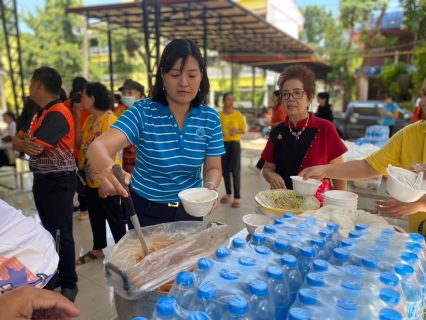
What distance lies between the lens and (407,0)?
566 inches

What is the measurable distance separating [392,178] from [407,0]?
56.4 ft

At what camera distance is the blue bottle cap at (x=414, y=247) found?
37.1 inches

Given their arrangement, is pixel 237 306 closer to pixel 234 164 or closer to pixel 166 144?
pixel 166 144

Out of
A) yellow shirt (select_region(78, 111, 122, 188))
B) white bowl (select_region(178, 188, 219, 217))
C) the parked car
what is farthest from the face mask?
the parked car

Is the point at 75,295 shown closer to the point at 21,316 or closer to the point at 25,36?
the point at 21,316

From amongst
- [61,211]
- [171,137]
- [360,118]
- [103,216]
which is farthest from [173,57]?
[360,118]

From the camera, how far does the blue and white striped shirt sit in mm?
1539

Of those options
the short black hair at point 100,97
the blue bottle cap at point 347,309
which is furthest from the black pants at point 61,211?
the blue bottle cap at point 347,309

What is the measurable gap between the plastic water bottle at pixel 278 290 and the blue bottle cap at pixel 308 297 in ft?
0.26

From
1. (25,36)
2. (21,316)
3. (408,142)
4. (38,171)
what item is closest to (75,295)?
(38,171)

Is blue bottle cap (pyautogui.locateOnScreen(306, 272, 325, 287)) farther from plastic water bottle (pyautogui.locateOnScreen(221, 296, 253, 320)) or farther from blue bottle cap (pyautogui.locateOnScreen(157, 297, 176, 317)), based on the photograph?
blue bottle cap (pyautogui.locateOnScreen(157, 297, 176, 317))

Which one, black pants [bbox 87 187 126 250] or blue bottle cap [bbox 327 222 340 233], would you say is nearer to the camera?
blue bottle cap [bbox 327 222 340 233]

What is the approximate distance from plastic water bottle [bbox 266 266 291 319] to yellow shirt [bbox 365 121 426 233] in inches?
43.8

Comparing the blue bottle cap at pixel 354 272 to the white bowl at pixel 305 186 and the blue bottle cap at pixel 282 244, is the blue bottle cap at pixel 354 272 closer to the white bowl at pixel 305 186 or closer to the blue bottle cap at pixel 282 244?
the blue bottle cap at pixel 282 244
